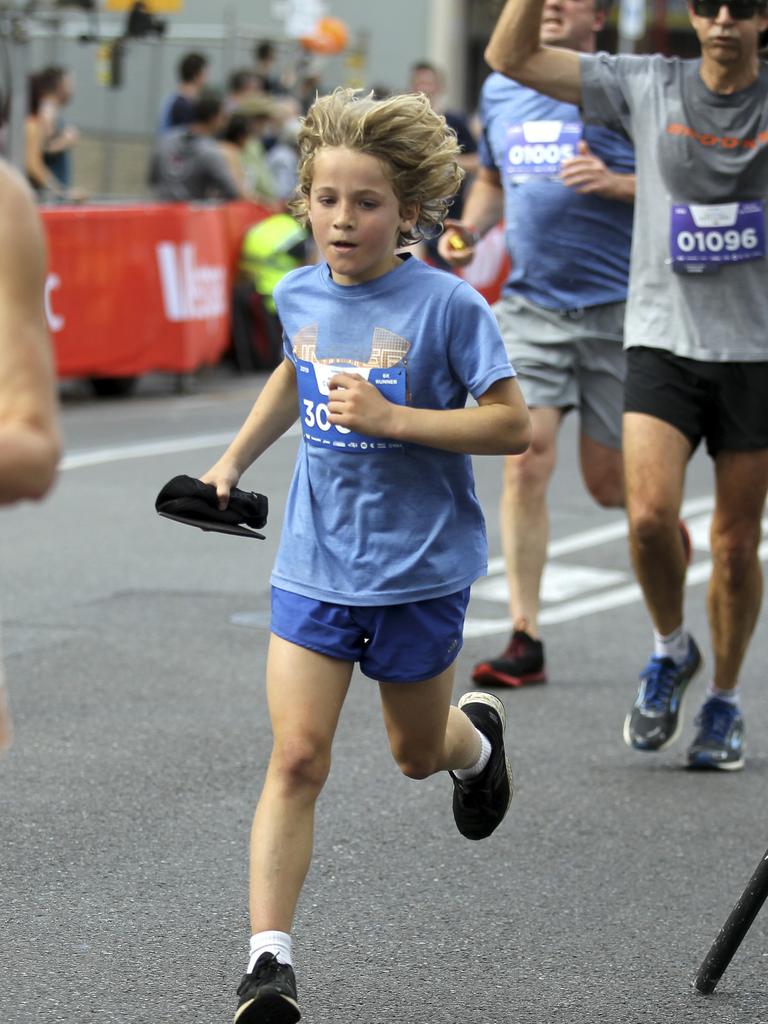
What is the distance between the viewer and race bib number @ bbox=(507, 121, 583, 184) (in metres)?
6.69

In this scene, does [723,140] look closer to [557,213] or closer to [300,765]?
[557,213]

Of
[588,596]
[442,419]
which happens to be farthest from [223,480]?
[588,596]

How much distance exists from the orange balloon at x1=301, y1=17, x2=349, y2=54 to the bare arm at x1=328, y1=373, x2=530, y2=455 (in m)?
18.8

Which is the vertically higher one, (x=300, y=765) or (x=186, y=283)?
(x=300, y=765)

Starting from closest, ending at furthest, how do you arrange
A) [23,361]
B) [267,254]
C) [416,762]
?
[23,361] → [416,762] → [267,254]

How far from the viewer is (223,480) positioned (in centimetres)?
383

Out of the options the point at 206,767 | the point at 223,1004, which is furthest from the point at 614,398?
the point at 223,1004

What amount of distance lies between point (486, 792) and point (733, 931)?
0.70m

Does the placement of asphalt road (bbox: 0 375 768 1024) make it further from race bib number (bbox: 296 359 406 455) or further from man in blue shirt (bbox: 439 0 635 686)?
race bib number (bbox: 296 359 406 455)

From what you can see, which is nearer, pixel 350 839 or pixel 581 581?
pixel 350 839

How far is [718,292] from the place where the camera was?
5.40 meters

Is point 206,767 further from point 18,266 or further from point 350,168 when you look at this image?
point 18,266

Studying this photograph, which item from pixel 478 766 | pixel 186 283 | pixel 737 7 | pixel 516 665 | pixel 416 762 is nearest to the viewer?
pixel 416 762

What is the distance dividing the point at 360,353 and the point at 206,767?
2.04 metres
